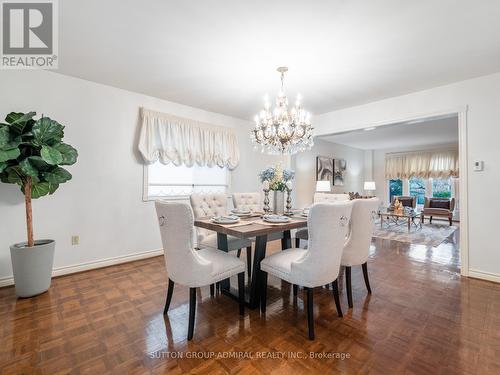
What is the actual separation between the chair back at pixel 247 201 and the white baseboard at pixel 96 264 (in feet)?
5.11

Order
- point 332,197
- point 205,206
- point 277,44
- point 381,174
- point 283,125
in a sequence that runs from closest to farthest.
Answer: point 277,44 < point 283,125 < point 205,206 < point 332,197 < point 381,174

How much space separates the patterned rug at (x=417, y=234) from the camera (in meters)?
4.78

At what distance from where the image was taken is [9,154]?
6.88ft

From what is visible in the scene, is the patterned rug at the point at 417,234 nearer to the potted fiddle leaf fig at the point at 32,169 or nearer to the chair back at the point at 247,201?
the chair back at the point at 247,201

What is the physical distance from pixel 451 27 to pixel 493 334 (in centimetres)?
248

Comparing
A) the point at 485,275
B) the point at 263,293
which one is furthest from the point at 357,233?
the point at 485,275

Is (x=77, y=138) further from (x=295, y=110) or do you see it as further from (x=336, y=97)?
(x=336, y=97)

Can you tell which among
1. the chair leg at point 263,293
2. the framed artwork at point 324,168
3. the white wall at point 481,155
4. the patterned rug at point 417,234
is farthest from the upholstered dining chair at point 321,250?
the framed artwork at point 324,168

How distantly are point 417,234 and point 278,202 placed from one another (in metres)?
4.55

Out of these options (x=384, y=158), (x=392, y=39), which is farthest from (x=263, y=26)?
(x=384, y=158)

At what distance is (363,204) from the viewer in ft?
7.12

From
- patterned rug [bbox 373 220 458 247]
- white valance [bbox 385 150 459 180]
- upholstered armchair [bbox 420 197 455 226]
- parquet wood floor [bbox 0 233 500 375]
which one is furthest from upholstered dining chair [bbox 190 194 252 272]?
white valance [bbox 385 150 459 180]

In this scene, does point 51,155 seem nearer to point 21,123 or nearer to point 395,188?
point 21,123

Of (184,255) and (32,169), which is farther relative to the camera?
(32,169)
